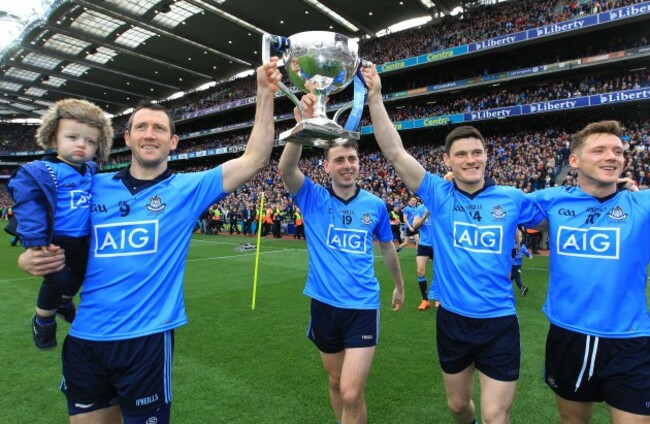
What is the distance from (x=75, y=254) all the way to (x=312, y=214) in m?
1.71

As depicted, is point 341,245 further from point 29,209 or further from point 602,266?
point 29,209

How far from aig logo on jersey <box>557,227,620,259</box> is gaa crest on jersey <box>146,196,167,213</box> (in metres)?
2.30

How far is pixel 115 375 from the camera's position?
6.28 ft

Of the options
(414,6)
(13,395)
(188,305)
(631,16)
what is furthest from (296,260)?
(414,6)

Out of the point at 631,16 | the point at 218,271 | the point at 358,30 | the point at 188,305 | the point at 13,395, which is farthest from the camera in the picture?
the point at 358,30

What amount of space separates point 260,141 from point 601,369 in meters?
2.22

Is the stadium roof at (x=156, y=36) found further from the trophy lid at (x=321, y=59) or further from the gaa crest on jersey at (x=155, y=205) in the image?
the gaa crest on jersey at (x=155, y=205)

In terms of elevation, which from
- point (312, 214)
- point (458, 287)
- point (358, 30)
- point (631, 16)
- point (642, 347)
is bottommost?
point (642, 347)

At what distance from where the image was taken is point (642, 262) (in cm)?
231

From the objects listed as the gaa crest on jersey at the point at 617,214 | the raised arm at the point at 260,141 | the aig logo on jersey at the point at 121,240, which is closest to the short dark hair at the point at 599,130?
the gaa crest on jersey at the point at 617,214

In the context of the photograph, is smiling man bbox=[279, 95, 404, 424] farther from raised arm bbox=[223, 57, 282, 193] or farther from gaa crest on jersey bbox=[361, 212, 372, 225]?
raised arm bbox=[223, 57, 282, 193]

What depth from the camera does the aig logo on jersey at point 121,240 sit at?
199 centimetres

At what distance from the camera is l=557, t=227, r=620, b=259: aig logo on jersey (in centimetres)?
231

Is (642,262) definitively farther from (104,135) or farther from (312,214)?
(104,135)
